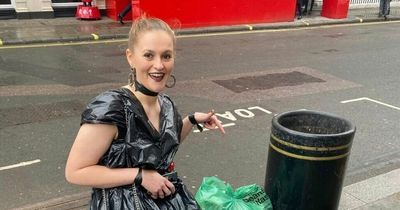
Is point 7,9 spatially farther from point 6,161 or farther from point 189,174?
point 189,174

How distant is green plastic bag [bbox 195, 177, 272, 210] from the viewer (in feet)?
9.39

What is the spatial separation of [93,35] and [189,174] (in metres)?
8.35

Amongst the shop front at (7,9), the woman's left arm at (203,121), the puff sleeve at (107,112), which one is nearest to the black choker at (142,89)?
the puff sleeve at (107,112)

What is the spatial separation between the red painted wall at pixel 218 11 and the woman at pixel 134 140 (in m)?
10.9

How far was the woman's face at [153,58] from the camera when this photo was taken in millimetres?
2084

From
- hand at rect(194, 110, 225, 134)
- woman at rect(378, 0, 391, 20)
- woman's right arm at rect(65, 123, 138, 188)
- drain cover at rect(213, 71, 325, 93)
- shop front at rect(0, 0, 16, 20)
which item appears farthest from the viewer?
woman at rect(378, 0, 391, 20)

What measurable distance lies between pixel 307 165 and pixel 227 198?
60cm

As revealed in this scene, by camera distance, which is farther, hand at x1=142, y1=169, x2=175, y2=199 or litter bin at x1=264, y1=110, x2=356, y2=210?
litter bin at x1=264, y1=110, x2=356, y2=210

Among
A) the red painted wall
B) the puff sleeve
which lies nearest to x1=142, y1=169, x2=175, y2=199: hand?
the puff sleeve

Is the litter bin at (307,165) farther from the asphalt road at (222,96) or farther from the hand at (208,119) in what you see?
the asphalt road at (222,96)

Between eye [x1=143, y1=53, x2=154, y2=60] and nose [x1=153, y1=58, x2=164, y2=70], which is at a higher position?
eye [x1=143, y1=53, x2=154, y2=60]

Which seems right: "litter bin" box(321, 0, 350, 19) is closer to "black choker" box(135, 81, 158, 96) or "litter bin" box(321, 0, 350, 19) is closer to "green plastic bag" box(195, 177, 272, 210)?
"green plastic bag" box(195, 177, 272, 210)

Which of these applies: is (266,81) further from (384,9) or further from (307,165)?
(384,9)

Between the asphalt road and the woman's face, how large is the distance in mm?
2473
